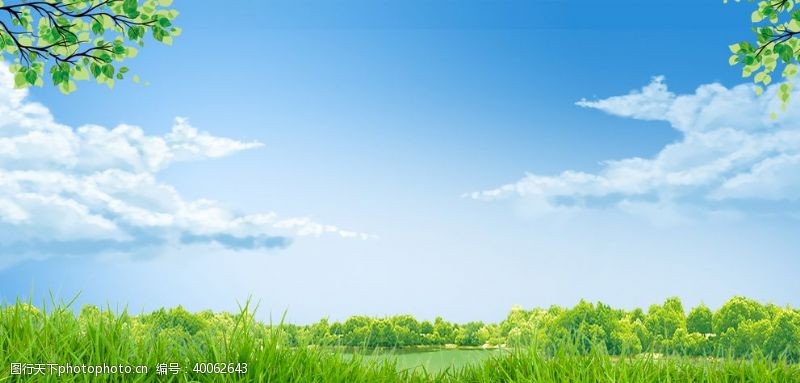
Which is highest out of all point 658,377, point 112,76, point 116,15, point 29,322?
point 116,15

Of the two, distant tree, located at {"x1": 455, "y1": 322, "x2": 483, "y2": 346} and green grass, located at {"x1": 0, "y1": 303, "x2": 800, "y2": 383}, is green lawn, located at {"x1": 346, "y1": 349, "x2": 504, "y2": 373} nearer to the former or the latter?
green grass, located at {"x1": 0, "y1": 303, "x2": 800, "y2": 383}

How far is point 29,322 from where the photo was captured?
5422 mm

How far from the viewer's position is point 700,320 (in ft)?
26.6

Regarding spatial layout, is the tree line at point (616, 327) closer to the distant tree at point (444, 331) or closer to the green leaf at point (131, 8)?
the distant tree at point (444, 331)

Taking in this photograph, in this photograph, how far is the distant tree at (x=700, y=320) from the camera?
26.4 feet

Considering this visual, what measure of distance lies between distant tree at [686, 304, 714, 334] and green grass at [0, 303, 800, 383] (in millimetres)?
2114

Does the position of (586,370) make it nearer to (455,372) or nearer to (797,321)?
(455,372)

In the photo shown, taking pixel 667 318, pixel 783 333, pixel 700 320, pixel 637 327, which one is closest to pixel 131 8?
pixel 637 327

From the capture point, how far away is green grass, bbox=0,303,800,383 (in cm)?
504

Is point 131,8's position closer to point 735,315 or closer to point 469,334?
point 469,334

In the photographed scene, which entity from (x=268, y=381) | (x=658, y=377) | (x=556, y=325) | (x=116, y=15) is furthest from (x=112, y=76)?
(x=658, y=377)

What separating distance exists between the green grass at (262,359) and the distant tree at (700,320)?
2114 millimetres

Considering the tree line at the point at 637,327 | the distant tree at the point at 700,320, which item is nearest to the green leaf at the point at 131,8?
the tree line at the point at 637,327

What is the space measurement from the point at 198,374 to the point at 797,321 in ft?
22.3
